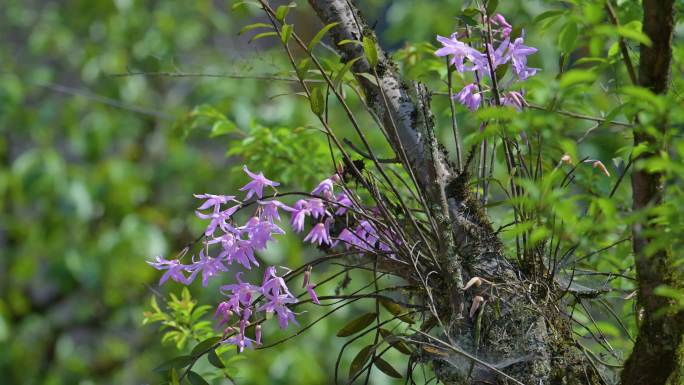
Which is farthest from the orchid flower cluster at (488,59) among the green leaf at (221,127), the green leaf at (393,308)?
the green leaf at (221,127)

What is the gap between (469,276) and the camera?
2.96 ft

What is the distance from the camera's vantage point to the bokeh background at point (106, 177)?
3.31 m

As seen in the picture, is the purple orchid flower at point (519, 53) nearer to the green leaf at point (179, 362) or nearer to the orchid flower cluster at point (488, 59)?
the orchid flower cluster at point (488, 59)

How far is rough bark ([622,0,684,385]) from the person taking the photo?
684mm

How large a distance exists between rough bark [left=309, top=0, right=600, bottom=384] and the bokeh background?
6.61 ft

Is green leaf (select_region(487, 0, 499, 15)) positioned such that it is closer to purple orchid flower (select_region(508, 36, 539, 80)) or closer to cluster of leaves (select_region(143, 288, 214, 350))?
purple orchid flower (select_region(508, 36, 539, 80))

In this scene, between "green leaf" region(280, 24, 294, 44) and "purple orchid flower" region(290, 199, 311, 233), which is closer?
"green leaf" region(280, 24, 294, 44)

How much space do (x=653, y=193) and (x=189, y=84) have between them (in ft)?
11.4

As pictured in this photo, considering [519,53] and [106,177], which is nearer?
[519,53]

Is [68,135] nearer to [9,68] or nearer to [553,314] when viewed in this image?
[9,68]

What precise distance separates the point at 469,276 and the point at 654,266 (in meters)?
0.21

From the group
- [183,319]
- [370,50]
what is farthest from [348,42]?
[183,319]

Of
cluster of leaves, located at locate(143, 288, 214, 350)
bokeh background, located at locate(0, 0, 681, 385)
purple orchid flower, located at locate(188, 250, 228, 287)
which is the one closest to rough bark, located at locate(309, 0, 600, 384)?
purple orchid flower, located at locate(188, 250, 228, 287)

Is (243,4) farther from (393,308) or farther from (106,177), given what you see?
(106,177)
